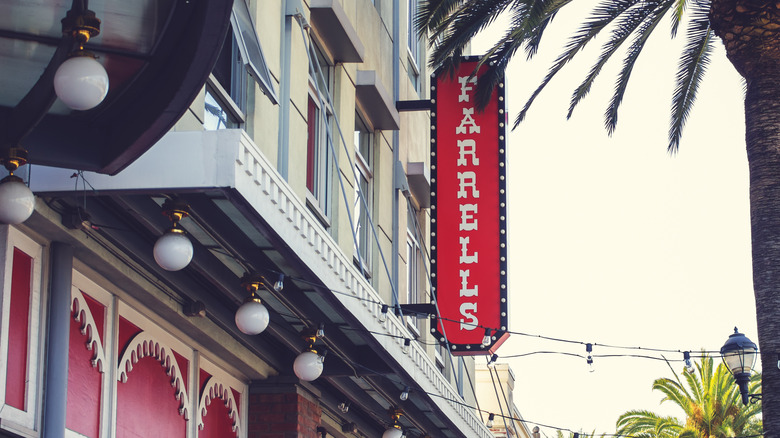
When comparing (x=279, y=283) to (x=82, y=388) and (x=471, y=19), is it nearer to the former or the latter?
(x=82, y=388)

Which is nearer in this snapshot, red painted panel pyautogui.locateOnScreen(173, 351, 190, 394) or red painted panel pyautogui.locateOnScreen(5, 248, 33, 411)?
red painted panel pyautogui.locateOnScreen(5, 248, 33, 411)

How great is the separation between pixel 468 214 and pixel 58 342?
8.71 metres

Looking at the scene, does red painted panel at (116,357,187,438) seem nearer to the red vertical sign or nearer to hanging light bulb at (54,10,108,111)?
hanging light bulb at (54,10,108,111)

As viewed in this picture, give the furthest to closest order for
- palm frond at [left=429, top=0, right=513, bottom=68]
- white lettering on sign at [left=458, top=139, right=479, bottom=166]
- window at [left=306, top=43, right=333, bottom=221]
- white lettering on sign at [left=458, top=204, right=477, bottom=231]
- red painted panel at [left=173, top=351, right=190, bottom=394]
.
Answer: white lettering on sign at [left=458, top=139, right=479, bottom=166]
white lettering on sign at [left=458, top=204, right=477, bottom=231]
palm frond at [left=429, top=0, right=513, bottom=68]
window at [left=306, top=43, right=333, bottom=221]
red painted panel at [left=173, top=351, right=190, bottom=394]

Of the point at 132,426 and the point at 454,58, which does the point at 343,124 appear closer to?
the point at 454,58

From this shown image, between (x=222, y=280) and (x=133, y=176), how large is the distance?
2198 mm

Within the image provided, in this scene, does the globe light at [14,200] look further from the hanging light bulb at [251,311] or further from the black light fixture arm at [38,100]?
the hanging light bulb at [251,311]

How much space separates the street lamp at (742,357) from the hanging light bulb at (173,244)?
7786 mm

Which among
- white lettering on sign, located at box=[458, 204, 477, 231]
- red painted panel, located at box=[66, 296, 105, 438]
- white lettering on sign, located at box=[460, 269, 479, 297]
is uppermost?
white lettering on sign, located at box=[458, 204, 477, 231]

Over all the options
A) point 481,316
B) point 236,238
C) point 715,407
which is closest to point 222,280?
point 236,238

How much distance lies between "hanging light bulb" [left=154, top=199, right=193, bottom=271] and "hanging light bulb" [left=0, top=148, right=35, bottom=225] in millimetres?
1087

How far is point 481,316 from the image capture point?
15531 mm

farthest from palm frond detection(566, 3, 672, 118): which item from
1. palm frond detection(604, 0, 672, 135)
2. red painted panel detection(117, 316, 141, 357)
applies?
red painted panel detection(117, 316, 141, 357)

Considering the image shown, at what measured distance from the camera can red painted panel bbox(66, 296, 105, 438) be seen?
844 centimetres
